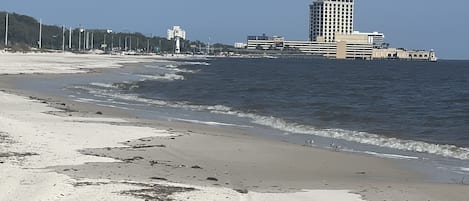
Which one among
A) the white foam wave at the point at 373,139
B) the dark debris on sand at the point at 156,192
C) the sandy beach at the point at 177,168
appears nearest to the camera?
the dark debris on sand at the point at 156,192

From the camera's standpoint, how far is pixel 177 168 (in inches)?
439

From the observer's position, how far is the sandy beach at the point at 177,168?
8633mm

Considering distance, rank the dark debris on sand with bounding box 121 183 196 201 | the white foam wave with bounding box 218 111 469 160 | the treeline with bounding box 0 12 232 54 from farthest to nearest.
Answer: the treeline with bounding box 0 12 232 54, the white foam wave with bounding box 218 111 469 160, the dark debris on sand with bounding box 121 183 196 201

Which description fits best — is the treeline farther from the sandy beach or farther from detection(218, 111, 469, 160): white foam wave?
the sandy beach

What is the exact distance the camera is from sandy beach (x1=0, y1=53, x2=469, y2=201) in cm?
863

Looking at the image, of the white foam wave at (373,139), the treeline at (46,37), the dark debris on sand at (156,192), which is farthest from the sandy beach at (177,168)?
the treeline at (46,37)

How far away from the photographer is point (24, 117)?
17656 mm

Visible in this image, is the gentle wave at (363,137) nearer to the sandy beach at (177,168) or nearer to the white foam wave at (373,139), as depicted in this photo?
the white foam wave at (373,139)

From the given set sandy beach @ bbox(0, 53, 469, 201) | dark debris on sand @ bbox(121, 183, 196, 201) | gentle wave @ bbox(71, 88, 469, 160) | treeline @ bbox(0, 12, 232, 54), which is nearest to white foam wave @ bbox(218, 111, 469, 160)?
gentle wave @ bbox(71, 88, 469, 160)

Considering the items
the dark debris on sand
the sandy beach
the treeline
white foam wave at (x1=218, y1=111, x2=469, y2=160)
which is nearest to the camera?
the dark debris on sand

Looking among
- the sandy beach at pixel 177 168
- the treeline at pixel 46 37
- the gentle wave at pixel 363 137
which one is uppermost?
the treeline at pixel 46 37

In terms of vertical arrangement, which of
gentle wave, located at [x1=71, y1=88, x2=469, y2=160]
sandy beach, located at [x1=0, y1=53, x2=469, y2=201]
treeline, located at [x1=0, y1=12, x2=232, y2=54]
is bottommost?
gentle wave, located at [x1=71, y1=88, x2=469, y2=160]

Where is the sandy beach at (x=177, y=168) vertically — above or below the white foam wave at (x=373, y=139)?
above

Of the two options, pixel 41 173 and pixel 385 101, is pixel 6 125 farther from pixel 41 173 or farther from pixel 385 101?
pixel 385 101
